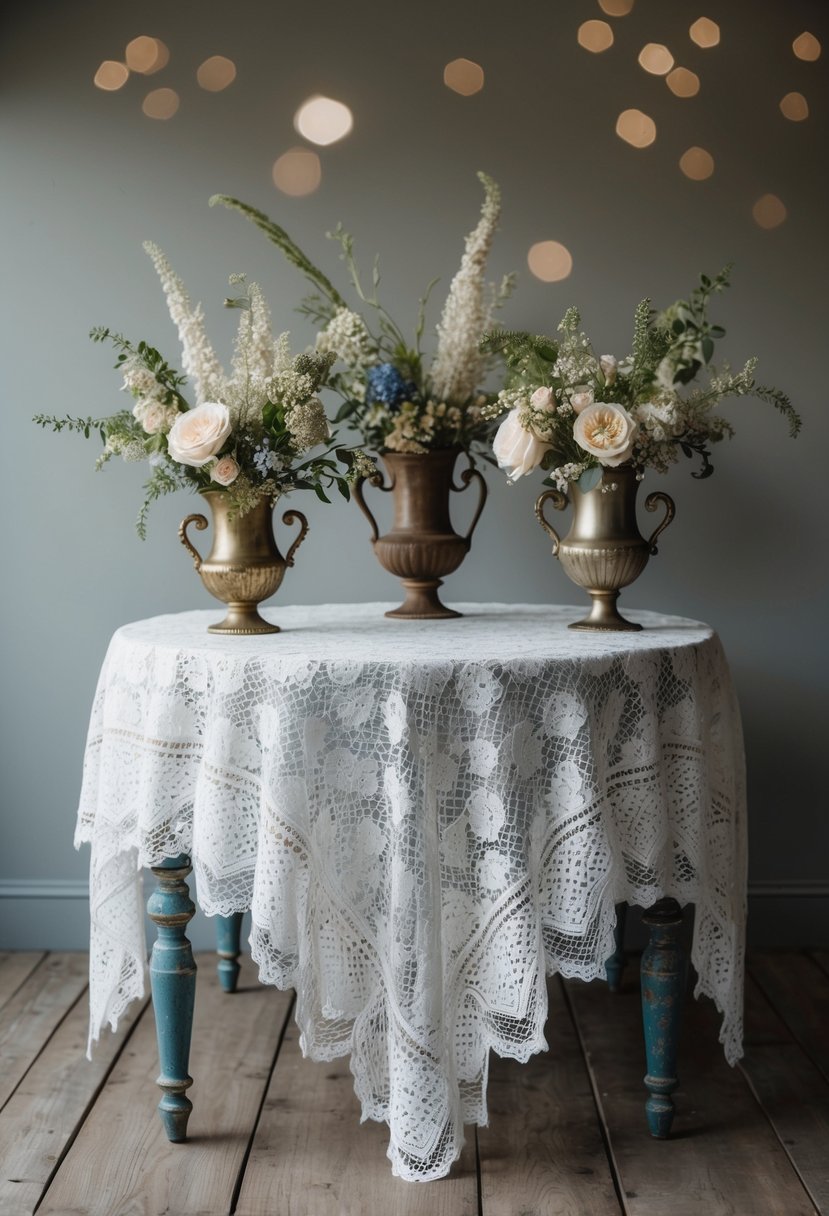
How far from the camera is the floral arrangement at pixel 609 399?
185cm

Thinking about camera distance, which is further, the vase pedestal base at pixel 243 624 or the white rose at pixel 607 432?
the vase pedestal base at pixel 243 624

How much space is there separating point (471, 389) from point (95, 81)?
45.4 inches

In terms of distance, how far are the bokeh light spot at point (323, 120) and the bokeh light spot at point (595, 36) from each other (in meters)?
0.53

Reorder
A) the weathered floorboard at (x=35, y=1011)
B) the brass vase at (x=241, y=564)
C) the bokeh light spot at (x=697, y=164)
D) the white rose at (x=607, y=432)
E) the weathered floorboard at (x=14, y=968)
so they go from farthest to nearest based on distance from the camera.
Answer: the bokeh light spot at (x=697, y=164) < the weathered floorboard at (x=14, y=968) < the weathered floorboard at (x=35, y=1011) < the brass vase at (x=241, y=564) < the white rose at (x=607, y=432)

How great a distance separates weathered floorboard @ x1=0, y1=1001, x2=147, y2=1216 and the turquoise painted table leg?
0.19m

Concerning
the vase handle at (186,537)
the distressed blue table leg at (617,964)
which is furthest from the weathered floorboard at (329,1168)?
the vase handle at (186,537)

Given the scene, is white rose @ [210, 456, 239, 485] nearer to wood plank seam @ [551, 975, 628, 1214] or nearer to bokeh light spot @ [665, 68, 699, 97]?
wood plank seam @ [551, 975, 628, 1214]

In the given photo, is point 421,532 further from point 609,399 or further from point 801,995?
point 801,995

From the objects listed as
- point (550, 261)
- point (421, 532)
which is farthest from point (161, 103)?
point (421, 532)

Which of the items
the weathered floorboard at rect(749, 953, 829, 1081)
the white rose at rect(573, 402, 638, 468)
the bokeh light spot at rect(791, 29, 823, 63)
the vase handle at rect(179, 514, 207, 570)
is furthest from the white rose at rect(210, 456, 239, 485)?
the bokeh light spot at rect(791, 29, 823, 63)

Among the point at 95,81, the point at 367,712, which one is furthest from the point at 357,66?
the point at 367,712

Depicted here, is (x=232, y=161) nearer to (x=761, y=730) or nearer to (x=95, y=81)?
(x=95, y=81)

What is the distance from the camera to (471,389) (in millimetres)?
2092

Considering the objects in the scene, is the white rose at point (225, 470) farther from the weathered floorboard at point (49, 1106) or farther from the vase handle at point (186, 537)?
the weathered floorboard at point (49, 1106)
